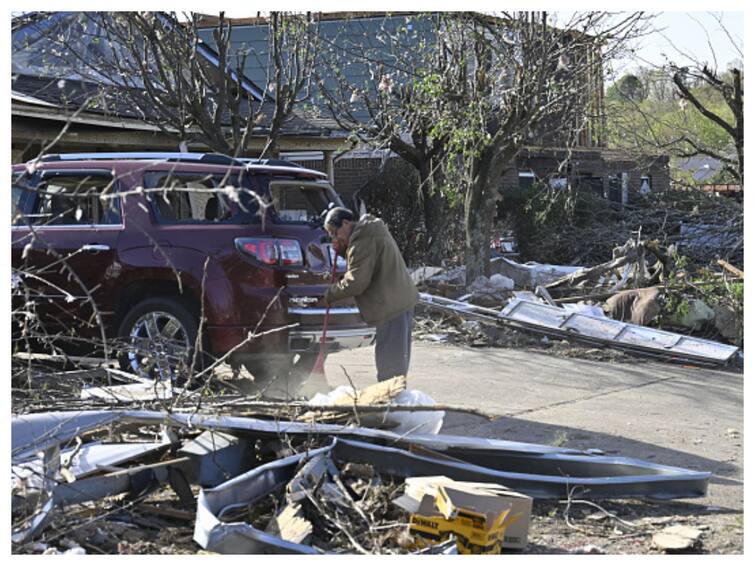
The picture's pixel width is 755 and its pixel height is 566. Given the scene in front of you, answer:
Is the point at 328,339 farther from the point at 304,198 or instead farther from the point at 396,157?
the point at 396,157

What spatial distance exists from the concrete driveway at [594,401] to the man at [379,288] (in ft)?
1.64

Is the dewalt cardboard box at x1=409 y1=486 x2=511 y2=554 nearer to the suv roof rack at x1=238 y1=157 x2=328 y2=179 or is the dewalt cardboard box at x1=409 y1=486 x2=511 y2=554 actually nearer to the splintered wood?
the splintered wood

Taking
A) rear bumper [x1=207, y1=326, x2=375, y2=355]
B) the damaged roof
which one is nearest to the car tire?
rear bumper [x1=207, y1=326, x2=375, y2=355]

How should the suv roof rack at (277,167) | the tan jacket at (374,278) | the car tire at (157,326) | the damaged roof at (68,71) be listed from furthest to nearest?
the damaged roof at (68,71)
the suv roof rack at (277,167)
the car tire at (157,326)
the tan jacket at (374,278)

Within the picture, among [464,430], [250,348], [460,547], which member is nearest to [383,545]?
[460,547]

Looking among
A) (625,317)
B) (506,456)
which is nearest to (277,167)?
(506,456)

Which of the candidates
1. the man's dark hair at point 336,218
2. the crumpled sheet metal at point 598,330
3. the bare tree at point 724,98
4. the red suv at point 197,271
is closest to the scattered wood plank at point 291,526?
the man's dark hair at point 336,218

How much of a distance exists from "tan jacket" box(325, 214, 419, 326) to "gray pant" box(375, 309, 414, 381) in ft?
0.25

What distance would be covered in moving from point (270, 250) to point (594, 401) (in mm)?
3295

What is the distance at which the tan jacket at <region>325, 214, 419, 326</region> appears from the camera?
25.6 ft

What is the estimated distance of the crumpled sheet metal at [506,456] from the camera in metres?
5.97

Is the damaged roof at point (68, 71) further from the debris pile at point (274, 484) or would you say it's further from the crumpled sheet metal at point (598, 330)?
the debris pile at point (274, 484)

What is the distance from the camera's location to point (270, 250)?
8.49 m

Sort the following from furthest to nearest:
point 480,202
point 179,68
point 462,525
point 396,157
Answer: point 396,157, point 480,202, point 179,68, point 462,525
